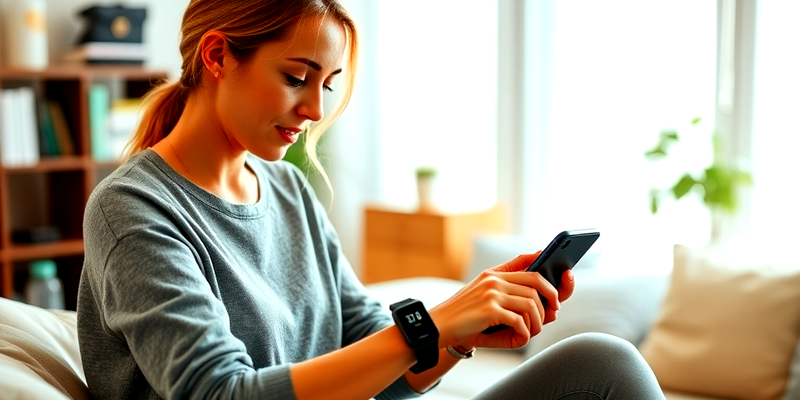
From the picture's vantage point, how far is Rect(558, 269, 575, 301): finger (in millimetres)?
1391

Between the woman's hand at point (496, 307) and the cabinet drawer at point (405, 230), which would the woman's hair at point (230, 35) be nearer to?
the woman's hand at point (496, 307)

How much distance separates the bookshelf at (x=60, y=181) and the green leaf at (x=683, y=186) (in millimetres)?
1983

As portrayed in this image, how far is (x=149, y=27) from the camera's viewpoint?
13.6 feet

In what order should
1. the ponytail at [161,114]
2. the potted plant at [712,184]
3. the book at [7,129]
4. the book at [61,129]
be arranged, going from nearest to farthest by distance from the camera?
the ponytail at [161,114]
the potted plant at [712,184]
the book at [7,129]
the book at [61,129]

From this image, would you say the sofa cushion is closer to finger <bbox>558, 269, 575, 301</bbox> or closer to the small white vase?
finger <bbox>558, 269, 575, 301</bbox>

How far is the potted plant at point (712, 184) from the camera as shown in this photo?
116 inches

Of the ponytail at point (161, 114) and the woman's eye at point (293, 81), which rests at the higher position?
the woman's eye at point (293, 81)

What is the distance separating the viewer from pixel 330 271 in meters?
1.67

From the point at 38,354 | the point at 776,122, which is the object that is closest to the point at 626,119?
the point at 776,122

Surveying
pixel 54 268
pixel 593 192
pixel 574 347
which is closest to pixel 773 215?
pixel 593 192

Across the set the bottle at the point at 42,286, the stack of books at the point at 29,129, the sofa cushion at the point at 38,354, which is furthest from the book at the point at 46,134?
the sofa cushion at the point at 38,354

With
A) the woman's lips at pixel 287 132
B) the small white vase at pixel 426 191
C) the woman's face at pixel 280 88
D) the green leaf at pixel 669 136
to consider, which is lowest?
the small white vase at pixel 426 191

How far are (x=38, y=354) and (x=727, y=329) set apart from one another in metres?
1.68

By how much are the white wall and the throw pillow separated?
95.0 inches
